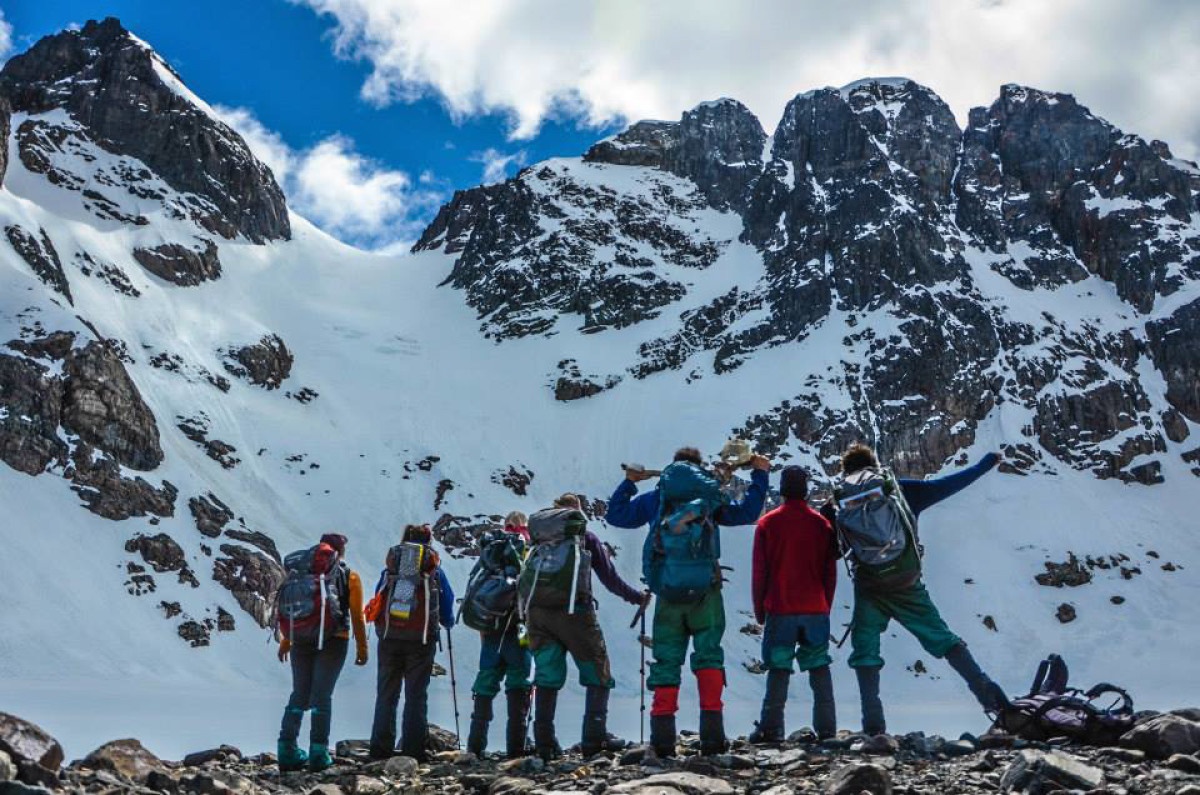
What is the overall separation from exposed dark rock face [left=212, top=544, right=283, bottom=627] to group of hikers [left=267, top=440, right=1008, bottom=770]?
137 ft

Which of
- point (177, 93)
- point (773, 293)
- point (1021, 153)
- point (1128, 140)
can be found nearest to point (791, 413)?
point (773, 293)

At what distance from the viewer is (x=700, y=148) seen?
123938mm

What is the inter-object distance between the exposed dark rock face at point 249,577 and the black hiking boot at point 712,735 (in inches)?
1761

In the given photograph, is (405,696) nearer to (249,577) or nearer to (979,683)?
(979,683)

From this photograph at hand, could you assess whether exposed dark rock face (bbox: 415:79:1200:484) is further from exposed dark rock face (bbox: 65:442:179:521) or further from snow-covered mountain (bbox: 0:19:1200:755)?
exposed dark rock face (bbox: 65:442:179:521)

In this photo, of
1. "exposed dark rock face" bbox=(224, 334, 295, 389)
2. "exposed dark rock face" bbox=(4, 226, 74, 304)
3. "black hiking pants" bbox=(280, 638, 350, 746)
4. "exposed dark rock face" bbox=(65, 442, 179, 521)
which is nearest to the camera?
"black hiking pants" bbox=(280, 638, 350, 746)

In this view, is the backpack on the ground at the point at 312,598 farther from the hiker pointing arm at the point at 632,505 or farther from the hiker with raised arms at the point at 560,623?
the hiker pointing arm at the point at 632,505

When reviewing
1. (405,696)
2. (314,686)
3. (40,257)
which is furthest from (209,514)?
(405,696)

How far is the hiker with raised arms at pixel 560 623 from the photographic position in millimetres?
8359

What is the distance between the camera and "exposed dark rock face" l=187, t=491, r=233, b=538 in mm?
52156

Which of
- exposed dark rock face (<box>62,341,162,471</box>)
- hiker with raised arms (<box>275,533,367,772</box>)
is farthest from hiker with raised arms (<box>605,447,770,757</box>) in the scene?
exposed dark rock face (<box>62,341,162,471</box>)

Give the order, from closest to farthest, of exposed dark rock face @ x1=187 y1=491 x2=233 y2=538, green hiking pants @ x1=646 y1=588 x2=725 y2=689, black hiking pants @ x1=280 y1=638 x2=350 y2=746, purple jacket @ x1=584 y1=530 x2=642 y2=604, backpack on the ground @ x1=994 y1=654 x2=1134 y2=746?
→ backpack on the ground @ x1=994 y1=654 x2=1134 y2=746, green hiking pants @ x1=646 y1=588 x2=725 y2=689, purple jacket @ x1=584 y1=530 x2=642 y2=604, black hiking pants @ x1=280 y1=638 x2=350 y2=746, exposed dark rock face @ x1=187 y1=491 x2=233 y2=538

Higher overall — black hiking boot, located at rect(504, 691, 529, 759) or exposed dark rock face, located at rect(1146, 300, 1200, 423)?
exposed dark rock face, located at rect(1146, 300, 1200, 423)

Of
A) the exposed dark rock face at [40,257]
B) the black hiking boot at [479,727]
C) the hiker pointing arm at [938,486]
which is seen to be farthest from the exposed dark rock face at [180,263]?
the hiker pointing arm at [938,486]
